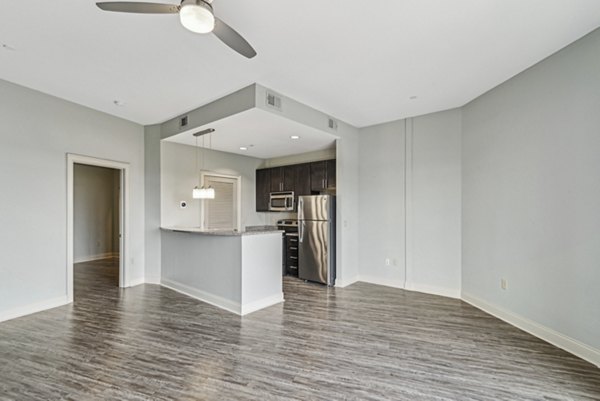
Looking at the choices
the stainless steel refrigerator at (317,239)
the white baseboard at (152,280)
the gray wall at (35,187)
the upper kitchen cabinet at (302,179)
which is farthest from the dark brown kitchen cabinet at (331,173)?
the gray wall at (35,187)

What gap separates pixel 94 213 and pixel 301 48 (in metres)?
7.26

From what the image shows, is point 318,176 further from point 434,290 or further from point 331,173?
point 434,290

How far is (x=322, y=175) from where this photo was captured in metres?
5.50

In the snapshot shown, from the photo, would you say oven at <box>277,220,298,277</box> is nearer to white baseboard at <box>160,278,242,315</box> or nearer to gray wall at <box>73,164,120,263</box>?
white baseboard at <box>160,278,242,315</box>

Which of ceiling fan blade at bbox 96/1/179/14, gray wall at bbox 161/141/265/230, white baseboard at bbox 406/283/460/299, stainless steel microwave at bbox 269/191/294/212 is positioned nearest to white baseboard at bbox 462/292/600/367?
white baseboard at bbox 406/283/460/299

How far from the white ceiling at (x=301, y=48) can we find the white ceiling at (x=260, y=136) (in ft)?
1.30

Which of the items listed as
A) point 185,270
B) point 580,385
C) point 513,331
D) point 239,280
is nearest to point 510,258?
point 513,331

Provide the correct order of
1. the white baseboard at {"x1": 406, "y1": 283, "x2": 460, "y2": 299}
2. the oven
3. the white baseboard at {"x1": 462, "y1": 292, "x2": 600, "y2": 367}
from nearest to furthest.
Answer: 1. the white baseboard at {"x1": 462, "y1": 292, "x2": 600, "y2": 367}
2. the white baseboard at {"x1": 406, "y1": 283, "x2": 460, "y2": 299}
3. the oven

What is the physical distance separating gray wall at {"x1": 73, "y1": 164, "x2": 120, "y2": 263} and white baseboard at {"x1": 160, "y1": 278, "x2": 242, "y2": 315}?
3641 mm

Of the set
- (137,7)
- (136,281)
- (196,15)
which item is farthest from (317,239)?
(137,7)

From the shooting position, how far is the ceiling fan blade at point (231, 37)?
73.8 inches

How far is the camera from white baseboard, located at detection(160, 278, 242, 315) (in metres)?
3.64

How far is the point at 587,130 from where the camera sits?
8.10 feet

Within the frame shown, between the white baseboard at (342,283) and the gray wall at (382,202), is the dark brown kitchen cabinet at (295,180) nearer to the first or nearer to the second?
the gray wall at (382,202)
